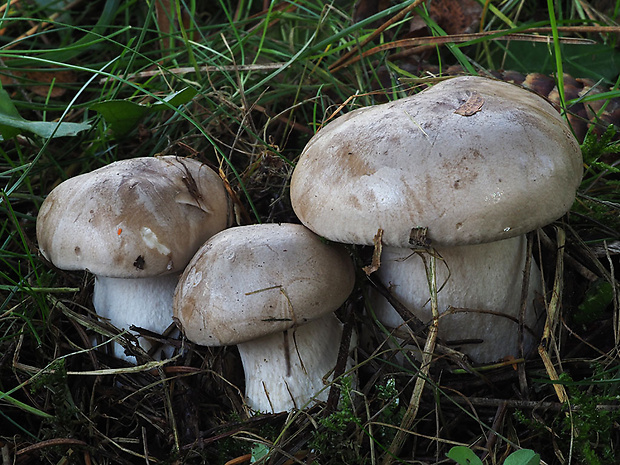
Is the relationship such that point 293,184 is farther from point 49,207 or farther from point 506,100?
point 49,207

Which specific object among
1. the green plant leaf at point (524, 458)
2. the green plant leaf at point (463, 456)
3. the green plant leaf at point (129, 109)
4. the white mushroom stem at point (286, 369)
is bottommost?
the white mushroom stem at point (286, 369)

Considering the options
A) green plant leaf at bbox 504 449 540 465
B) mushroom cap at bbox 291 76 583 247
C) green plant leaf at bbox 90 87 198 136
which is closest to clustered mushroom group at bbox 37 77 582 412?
mushroom cap at bbox 291 76 583 247

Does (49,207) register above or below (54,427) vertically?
above

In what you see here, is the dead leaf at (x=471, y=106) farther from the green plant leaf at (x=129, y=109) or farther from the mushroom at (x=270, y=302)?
the green plant leaf at (x=129, y=109)

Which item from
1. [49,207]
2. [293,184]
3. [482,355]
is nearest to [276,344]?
[293,184]

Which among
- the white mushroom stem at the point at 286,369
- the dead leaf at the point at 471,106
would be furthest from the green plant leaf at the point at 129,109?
the dead leaf at the point at 471,106

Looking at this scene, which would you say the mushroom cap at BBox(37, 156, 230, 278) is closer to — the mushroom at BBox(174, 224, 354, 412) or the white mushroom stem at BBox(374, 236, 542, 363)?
the mushroom at BBox(174, 224, 354, 412)
